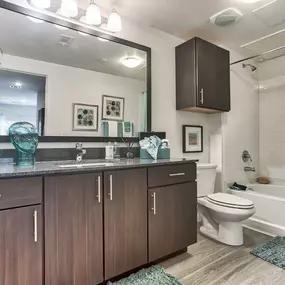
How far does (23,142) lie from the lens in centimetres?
155

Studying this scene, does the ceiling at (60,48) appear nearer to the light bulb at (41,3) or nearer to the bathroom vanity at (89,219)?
the light bulb at (41,3)

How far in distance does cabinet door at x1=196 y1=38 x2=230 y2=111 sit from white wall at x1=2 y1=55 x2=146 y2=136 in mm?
832

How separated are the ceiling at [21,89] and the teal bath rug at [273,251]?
226cm

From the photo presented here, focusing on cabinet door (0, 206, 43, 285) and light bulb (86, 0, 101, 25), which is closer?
cabinet door (0, 206, 43, 285)

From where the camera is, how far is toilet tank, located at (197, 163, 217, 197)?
2447 millimetres

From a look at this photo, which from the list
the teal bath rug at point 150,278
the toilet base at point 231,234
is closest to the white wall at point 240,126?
the toilet base at point 231,234

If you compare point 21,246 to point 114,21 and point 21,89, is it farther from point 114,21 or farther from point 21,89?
point 114,21

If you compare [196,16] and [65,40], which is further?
[196,16]

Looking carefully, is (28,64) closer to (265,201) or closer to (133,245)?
(133,245)

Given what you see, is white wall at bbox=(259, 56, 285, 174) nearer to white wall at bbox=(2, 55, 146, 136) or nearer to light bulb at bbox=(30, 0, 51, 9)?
white wall at bbox=(2, 55, 146, 136)

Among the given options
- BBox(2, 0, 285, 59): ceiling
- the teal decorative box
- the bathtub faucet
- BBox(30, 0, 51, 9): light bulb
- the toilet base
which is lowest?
the toilet base

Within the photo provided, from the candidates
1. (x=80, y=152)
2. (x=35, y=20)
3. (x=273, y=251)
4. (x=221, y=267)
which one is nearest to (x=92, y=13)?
(x=35, y=20)

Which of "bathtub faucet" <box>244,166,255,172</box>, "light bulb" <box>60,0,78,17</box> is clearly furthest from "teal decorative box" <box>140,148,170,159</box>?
"bathtub faucet" <box>244,166,255,172</box>

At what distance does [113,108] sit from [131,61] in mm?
541
